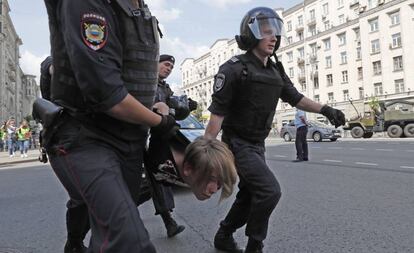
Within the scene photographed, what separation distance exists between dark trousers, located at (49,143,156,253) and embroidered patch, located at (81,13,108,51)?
0.40 meters

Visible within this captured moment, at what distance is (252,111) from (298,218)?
1993 mm

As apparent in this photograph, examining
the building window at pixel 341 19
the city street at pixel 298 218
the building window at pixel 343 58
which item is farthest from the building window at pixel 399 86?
the city street at pixel 298 218

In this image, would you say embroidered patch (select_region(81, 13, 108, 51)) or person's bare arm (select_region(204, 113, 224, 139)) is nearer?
embroidered patch (select_region(81, 13, 108, 51))

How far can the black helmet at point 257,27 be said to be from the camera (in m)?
3.21

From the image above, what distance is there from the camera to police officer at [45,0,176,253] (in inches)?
62.3

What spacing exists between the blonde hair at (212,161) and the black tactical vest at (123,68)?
240 mm

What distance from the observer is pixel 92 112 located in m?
1.72

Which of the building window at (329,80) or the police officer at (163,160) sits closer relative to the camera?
the police officer at (163,160)

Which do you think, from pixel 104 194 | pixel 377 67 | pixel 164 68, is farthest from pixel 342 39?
pixel 104 194

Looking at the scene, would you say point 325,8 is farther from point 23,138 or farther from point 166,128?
point 166,128

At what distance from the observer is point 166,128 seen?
71.2 inches

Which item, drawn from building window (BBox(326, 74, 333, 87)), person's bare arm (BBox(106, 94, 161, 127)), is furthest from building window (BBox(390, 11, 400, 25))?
person's bare arm (BBox(106, 94, 161, 127))

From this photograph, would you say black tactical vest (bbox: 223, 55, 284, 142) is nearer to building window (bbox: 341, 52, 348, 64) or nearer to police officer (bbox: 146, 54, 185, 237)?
police officer (bbox: 146, 54, 185, 237)

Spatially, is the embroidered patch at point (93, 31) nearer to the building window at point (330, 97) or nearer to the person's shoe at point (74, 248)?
the person's shoe at point (74, 248)
